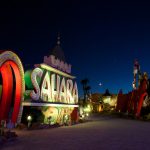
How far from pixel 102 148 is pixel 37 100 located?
11603 millimetres

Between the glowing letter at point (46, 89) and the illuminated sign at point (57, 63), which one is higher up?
the illuminated sign at point (57, 63)

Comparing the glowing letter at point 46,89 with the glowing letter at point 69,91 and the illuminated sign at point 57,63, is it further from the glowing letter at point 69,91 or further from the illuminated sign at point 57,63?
the glowing letter at point 69,91

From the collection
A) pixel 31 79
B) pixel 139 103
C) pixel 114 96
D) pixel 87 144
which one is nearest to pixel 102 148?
pixel 87 144

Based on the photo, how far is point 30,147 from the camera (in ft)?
45.9

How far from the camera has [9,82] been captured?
21.5 metres

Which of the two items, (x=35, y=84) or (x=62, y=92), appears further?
(x=62, y=92)

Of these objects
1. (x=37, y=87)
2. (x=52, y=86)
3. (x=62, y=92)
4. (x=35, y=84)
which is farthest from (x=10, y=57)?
(x=62, y=92)

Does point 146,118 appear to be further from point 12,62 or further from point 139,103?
point 12,62

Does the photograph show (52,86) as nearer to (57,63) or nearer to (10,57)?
(57,63)

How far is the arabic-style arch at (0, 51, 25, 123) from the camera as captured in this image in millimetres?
20859

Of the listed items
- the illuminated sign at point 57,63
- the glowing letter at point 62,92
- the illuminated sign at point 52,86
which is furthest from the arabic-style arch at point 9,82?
the glowing letter at point 62,92

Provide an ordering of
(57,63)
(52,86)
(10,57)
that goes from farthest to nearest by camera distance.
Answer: (57,63)
(52,86)
(10,57)

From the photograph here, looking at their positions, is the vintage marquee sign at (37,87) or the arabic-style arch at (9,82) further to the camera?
the vintage marquee sign at (37,87)

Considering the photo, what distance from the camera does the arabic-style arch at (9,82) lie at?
2086cm
